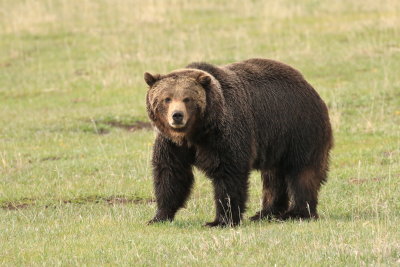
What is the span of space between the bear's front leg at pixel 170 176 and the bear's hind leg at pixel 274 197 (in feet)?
3.91

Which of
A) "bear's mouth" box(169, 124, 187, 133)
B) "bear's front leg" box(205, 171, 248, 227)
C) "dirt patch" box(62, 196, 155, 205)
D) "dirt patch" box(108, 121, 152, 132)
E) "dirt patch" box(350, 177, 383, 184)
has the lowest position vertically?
"dirt patch" box(108, 121, 152, 132)

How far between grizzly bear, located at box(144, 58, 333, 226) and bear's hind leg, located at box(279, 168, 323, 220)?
0.04 feet

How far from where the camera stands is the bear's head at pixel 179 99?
8.15m

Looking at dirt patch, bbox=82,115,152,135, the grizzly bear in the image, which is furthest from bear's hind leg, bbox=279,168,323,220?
dirt patch, bbox=82,115,152,135

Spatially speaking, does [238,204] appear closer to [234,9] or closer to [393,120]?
[393,120]

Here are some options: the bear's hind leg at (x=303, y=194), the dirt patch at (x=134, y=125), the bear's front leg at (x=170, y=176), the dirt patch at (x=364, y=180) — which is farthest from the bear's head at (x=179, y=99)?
the dirt patch at (x=134, y=125)

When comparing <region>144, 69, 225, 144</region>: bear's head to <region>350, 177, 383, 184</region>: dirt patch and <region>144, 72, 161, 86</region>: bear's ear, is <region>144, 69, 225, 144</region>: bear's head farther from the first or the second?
<region>350, 177, 383, 184</region>: dirt patch

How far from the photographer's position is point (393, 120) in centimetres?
1592

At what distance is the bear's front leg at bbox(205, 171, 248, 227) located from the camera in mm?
8477

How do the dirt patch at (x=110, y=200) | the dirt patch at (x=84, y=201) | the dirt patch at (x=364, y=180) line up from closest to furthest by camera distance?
1. the dirt patch at (x=84, y=201)
2. the dirt patch at (x=110, y=200)
3. the dirt patch at (x=364, y=180)

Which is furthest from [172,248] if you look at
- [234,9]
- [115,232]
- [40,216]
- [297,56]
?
[234,9]

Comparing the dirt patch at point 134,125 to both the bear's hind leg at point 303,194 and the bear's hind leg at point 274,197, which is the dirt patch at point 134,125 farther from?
the bear's hind leg at point 303,194

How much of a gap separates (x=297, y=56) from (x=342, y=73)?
2027mm

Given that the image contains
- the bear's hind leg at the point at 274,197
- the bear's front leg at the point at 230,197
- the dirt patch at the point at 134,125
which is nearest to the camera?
the bear's front leg at the point at 230,197
